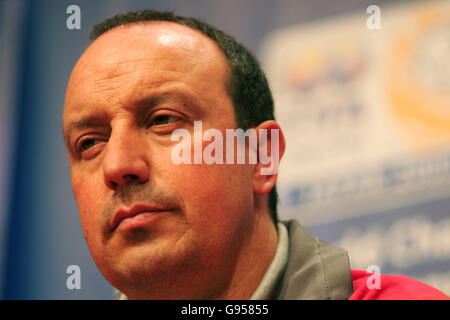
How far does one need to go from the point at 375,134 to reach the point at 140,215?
162cm

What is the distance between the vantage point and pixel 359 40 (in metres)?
2.78

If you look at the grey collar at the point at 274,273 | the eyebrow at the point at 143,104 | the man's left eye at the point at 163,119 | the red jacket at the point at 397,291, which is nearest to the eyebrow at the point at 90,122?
the eyebrow at the point at 143,104

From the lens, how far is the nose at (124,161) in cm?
134

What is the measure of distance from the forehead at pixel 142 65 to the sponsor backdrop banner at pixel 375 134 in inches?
48.9

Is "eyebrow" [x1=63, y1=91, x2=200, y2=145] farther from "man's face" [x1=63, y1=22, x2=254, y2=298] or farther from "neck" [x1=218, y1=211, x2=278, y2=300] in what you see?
"neck" [x1=218, y1=211, x2=278, y2=300]

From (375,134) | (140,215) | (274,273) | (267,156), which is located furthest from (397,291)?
(375,134)

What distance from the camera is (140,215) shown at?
4.42 feet

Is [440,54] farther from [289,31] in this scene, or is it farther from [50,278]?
[50,278]

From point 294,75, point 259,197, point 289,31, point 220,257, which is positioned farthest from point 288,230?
point 289,31

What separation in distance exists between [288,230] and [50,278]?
66.4 inches

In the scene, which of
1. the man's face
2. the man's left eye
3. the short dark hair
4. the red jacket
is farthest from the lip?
the red jacket

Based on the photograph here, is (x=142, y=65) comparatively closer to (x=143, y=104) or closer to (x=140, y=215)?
(x=143, y=104)

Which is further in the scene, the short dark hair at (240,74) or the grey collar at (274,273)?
the short dark hair at (240,74)

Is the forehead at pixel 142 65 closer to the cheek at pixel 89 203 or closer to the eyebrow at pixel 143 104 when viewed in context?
the eyebrow at pixel 143 104
